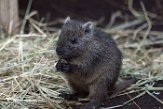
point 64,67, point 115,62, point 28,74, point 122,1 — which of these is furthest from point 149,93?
point 122,1

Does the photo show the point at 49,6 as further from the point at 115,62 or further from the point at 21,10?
the point at 115,62

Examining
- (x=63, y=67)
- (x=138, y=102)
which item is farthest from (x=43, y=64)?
(x=138, y=102)

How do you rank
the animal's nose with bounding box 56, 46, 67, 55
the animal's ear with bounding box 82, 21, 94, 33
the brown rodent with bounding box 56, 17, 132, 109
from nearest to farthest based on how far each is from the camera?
the animal's nose with bounding box 56, 46, 67, 55
the brown rodent with bounding box 56, 17, 132, 109
the animal's ear with bounding box 82, 21, 94, 33

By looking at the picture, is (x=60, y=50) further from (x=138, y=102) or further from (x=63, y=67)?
(x=138, y=102)

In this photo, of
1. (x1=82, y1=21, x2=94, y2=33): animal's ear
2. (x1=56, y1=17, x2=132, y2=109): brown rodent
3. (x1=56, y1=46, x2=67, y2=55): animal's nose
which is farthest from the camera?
(x1=82, y1=21, x2=94, y2=33): animal's ear

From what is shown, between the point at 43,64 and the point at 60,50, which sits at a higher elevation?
the point at 60,50

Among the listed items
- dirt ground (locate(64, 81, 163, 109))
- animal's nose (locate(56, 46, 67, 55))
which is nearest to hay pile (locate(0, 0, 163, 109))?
dirt ground (locate(64, 81, 163, 109))

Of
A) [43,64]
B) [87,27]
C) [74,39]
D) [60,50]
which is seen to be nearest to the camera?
[60,50]

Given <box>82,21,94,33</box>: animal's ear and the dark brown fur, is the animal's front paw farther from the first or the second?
<box>82,21,94,33</box>: animal's ear

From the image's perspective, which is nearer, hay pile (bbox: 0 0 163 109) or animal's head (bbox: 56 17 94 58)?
animal's head (bbox: 56 17 94 58)
